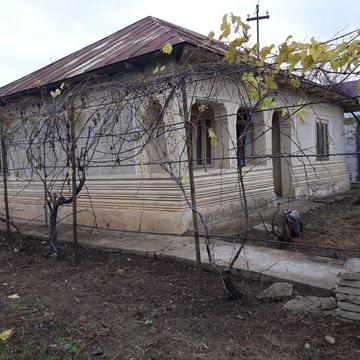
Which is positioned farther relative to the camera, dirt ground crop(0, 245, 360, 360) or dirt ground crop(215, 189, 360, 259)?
dirt ground crop(215, 189, 360, 259)

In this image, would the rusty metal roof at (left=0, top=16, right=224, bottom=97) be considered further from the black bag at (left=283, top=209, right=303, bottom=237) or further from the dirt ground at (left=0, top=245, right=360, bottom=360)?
the dirt ground at (left=0, top=245, right=360, bottom=360)

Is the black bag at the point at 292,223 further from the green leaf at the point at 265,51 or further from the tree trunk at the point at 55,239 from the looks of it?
the green leaf at the point at 265,51

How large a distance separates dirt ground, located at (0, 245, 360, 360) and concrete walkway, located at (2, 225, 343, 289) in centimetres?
23

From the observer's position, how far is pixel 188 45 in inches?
252

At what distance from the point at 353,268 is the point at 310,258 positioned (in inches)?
59.5

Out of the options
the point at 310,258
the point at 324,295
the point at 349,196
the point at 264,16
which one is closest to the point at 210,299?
the point at 324,295

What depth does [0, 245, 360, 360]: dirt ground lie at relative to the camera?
3.20 m

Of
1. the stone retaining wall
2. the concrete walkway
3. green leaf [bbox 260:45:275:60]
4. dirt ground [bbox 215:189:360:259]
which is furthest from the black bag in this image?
green leaf [bbox 260:45:275:60]

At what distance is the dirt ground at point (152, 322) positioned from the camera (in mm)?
3203

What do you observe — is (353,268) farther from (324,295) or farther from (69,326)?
(69,326)

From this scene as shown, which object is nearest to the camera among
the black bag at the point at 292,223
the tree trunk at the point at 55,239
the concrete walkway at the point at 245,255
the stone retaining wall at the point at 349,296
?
the stone retaining wall at the point at 349,296

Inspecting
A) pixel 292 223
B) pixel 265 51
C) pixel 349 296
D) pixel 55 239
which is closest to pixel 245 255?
pixel 292 223

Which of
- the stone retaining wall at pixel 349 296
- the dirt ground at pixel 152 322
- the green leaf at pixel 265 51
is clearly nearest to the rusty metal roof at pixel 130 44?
the green leaf at pixel 265 51

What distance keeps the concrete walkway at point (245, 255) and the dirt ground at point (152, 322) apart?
0.23 m
